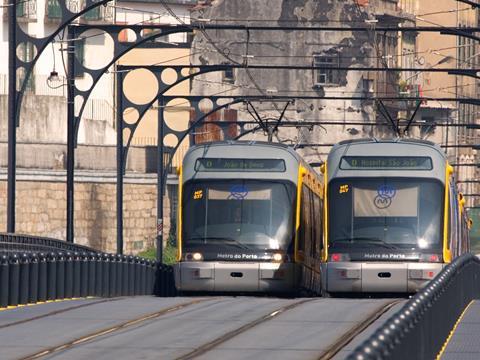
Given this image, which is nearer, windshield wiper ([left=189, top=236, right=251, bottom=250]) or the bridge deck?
the bridge deck

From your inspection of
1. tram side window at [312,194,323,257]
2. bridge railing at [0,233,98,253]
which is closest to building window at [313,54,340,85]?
bridge railing at [0,233,98,253]

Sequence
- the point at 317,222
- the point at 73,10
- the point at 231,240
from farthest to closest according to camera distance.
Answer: the point at 73,10 < the point at 317,222 < the point at 231,240

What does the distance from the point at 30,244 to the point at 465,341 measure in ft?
78.7

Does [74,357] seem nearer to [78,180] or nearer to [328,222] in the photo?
[328,222]

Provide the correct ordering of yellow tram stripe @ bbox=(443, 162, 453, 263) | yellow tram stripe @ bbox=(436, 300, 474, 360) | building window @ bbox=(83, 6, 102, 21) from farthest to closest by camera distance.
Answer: building window @ bbox=(83, 6, 102, 21)
yellow tram stripe @ bbox=(443, 162, 453, 263)
yellow tram stripe @ bbox=(436, 300, 474, 360)

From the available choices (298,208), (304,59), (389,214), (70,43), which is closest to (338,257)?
(389,214)

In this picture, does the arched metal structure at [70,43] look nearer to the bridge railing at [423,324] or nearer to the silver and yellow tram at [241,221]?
the silver and yellow tram at [241,221]

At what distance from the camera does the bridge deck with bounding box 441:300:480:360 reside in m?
17.8

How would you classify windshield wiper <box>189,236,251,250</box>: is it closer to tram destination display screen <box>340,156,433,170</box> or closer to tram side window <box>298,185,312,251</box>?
tram side window <box>298,185,312,251</box>

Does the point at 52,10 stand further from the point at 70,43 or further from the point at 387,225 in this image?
the point at 387,225

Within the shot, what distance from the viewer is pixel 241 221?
31.4 m

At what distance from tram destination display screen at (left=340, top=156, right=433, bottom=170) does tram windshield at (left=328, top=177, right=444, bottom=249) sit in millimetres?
274

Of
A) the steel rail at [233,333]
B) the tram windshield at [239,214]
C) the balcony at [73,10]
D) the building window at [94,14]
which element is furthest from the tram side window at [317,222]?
the building window at [94,14]

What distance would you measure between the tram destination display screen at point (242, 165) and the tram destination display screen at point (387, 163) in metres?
1.43
